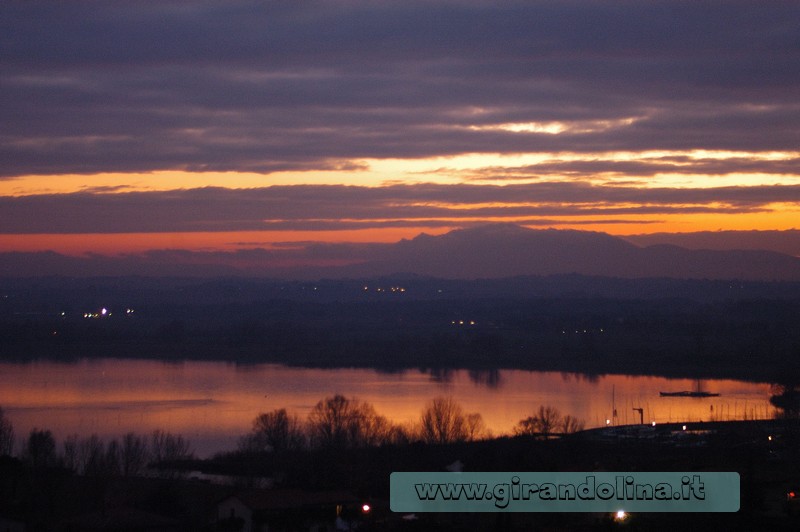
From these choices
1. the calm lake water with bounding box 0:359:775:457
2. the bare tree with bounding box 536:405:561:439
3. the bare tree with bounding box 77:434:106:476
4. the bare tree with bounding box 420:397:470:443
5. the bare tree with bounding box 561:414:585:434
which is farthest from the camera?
the calm lake water with bounding box 0:359:775:457

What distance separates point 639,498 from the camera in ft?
14.3

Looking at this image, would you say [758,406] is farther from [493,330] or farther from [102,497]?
[493,330]

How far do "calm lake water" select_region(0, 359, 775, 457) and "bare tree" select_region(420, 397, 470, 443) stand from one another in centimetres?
53

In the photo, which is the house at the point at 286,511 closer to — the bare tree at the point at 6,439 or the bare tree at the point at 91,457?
the bare tree at the point at 91,457

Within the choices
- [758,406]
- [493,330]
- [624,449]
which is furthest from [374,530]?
[493,330]

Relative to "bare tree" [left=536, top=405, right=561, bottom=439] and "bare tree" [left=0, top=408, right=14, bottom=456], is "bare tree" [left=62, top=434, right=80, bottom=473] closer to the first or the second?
"bare tree" [left=0, top=408, right=14, bottom=456]

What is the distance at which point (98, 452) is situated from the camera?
869cm

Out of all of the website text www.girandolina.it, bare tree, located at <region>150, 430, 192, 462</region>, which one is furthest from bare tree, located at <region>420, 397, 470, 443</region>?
the website text www.girandolina.it

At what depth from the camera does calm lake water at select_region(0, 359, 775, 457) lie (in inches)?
456

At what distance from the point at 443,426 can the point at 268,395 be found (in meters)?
4.54

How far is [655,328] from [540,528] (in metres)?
24.8

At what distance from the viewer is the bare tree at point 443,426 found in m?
10.0

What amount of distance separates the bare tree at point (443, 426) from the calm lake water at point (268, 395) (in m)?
0.53

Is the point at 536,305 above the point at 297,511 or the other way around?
above
